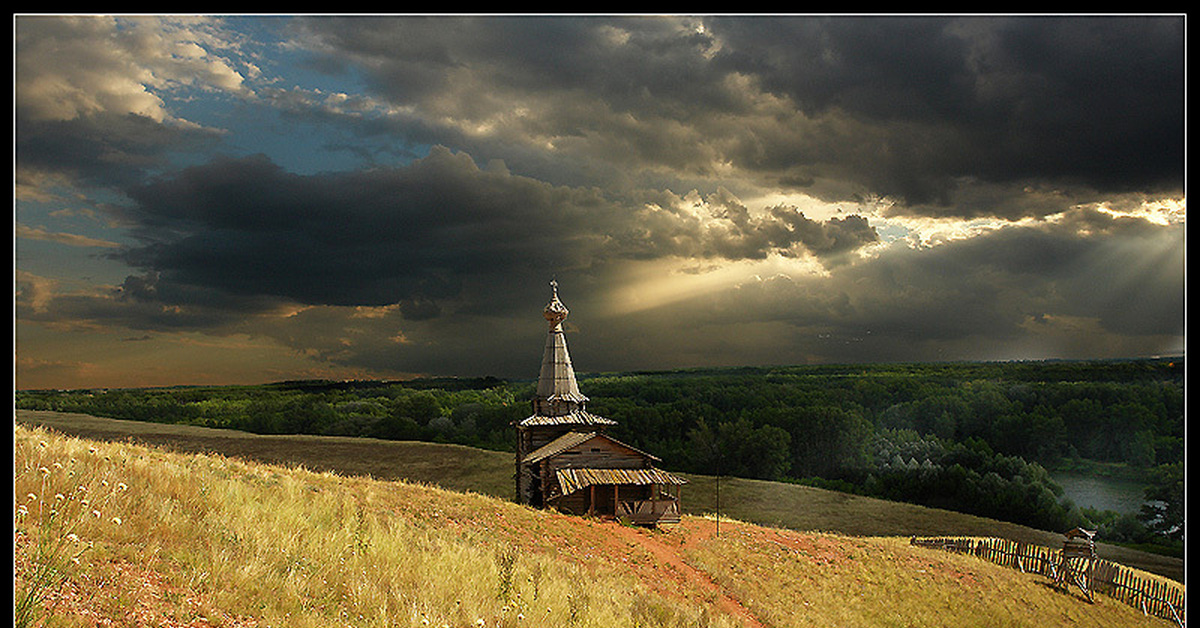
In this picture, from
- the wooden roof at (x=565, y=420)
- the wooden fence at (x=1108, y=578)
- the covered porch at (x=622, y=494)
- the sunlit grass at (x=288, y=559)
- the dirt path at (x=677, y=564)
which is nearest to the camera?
the sunlit grass at (x=288, y=559)

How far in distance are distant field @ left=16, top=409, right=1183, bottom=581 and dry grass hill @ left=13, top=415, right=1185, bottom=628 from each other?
26493 millimetres

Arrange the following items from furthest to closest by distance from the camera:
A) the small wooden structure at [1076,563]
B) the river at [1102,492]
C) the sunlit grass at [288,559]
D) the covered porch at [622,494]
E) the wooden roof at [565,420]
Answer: the river at [1102,492]
the wooden roof at [565,420]
the small wooden structure at [1076,563]
the covered porch at [622,494]
the sunlit grass at [288,559]

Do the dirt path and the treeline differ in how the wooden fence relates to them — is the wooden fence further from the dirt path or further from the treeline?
the treeline

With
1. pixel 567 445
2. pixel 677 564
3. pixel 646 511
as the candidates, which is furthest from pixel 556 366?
pixel 677 564

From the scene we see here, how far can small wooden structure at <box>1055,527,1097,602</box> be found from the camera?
27375 millimetres

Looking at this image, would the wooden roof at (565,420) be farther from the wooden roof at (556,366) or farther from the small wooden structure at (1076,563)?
the small wooden structure at (1076,563)

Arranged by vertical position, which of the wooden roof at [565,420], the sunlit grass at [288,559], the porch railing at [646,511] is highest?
the sunlit grass at [288,559]

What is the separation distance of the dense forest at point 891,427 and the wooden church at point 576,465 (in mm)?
40153

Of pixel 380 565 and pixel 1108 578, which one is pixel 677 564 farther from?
pixel 1108 578

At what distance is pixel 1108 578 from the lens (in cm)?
2759

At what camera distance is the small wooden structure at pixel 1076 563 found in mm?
27375

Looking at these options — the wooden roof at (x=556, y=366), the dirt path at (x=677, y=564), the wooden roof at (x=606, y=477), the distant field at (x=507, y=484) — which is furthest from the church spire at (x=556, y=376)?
the distant field at (x=507, y=484)

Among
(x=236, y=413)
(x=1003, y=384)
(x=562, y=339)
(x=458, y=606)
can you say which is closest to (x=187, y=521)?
(x=458, y=606)

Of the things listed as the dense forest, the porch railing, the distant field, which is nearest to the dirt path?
the porch railing
